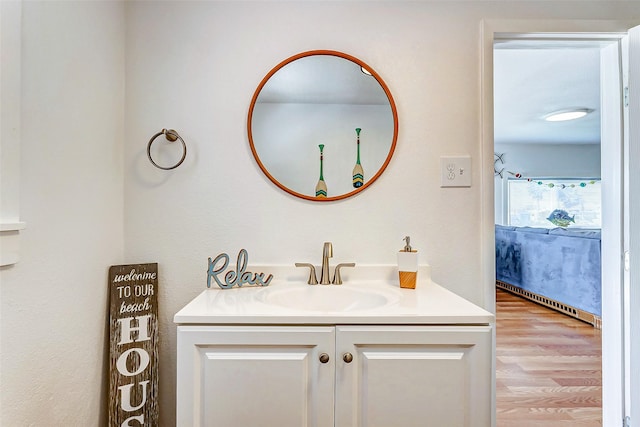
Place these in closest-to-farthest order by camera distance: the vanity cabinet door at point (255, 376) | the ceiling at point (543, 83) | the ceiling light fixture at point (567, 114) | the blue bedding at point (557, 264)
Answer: the vanity cabinet door at point (255, 376) < the ceiling at point (543, 83) < the blue bedding at point (557, 264) < the ceiling light fixture at point (567, 114)

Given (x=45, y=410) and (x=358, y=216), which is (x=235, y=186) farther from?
(x=45, y=410)

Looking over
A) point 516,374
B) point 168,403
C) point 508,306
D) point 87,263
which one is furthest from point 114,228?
point 508,306

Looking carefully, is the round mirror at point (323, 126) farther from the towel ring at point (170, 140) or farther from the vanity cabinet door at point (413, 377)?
the vanity cabinet door at point (413, 377)

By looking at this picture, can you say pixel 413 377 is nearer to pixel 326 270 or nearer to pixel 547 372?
pixel 326 270

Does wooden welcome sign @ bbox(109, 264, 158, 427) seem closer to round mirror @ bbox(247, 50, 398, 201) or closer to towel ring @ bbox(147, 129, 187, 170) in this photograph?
towel ring @ bbox(147, 129, 187, 170)

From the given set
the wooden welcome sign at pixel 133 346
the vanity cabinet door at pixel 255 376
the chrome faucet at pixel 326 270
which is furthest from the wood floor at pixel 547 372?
the wooden welcome sign at pixel 133 346

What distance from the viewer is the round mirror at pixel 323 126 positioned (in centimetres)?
148

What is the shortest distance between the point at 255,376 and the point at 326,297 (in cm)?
46

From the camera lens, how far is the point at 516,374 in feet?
7.45

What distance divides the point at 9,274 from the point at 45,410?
448mm

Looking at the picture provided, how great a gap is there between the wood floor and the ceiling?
1.85 meters

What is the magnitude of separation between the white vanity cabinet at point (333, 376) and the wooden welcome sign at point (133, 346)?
1.90ft

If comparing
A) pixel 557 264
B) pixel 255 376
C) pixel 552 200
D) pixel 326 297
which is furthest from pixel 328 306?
pixel 552 200

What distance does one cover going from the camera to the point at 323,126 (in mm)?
1481
